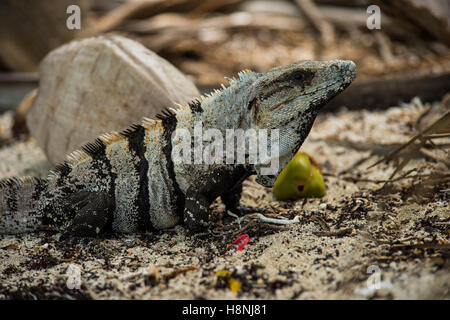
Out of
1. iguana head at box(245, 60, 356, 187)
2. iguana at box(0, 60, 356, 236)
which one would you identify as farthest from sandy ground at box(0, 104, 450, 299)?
iguana head at box(245, 60, 356, 187)

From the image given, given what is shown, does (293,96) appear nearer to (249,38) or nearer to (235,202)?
(235,202)

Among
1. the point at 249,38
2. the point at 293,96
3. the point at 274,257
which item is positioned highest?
the point at 249,38

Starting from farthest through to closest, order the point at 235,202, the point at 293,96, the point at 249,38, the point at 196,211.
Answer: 1. the point at 249,38
2. the point at 235,202
3. the point at 196,211
4. the point at 293,96

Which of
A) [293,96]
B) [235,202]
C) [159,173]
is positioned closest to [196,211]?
[159,173]

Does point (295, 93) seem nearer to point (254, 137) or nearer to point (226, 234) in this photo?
point (254, 137)
